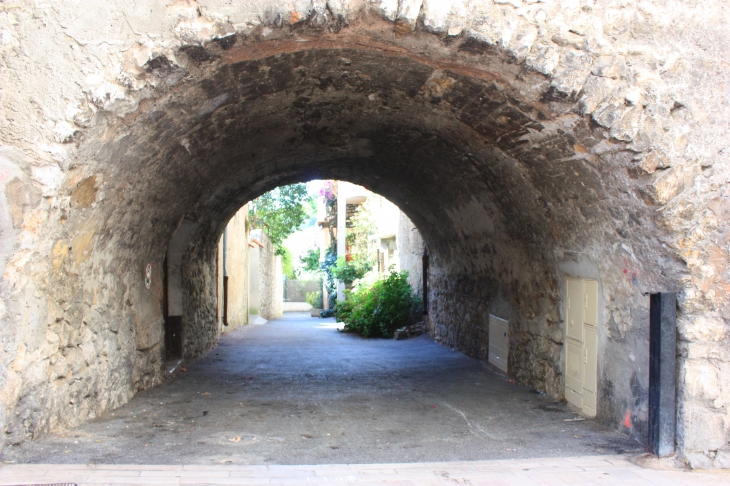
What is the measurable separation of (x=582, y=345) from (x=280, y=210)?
20458 millimetres

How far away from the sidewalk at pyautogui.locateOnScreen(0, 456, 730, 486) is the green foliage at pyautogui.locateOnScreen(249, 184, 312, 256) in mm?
20454

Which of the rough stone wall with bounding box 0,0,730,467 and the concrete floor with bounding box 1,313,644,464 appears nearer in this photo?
the rough stone wall with bounding box 0,0,730,467

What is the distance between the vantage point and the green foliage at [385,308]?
13.6m

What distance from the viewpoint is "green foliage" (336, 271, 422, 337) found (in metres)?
13.6

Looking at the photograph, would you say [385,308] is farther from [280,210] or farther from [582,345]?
[280,210]

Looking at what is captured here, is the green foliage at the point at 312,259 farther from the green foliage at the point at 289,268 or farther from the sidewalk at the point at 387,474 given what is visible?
the sidewalk at the point at 387,474

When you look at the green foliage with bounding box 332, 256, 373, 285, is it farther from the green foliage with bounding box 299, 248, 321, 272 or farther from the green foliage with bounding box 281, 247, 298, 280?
the green foliage with bounding box 281, 247, 298, 280

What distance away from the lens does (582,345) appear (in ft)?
17.8

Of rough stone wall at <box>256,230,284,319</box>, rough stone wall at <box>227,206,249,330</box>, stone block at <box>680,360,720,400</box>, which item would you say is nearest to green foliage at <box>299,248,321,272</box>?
rough stone wall at <box>256,230,284,319</box>

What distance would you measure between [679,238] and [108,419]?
4685 millimetres

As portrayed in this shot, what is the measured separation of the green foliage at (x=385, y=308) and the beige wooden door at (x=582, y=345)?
309 inches

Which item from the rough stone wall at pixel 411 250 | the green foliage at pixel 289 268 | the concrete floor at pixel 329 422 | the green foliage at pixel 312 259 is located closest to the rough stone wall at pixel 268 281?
the green foliage at pixel 312 259

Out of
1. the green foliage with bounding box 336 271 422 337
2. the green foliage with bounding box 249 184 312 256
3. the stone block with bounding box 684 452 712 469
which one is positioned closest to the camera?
the stone block with bounding box 684 452 712 469

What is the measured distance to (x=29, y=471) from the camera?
3428 mm
